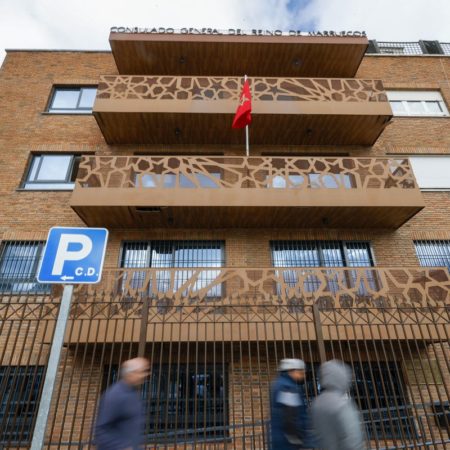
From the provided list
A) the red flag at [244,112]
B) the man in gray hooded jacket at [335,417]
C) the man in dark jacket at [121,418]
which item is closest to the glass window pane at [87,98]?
the red flag at [244,112]

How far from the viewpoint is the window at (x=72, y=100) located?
1291 cm

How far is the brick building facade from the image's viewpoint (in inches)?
313

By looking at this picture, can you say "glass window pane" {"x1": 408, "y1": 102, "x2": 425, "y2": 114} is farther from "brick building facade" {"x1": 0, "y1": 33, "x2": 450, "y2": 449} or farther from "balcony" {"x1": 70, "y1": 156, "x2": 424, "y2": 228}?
"balcony" {"x1": 70, "y1": 156, "x2": 424, "y2": 228}

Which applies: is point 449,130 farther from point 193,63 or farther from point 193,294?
point 193,294

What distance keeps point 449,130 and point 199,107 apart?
31.6ft

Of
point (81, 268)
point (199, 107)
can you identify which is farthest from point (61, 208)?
point (81, 268)

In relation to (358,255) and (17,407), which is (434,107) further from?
(17,407)

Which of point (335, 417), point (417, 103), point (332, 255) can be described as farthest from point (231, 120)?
point (335, 417)

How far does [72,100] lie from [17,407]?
1180 centimetres

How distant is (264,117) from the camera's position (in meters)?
11.4

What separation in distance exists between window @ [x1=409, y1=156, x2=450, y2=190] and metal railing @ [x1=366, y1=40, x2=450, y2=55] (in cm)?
643

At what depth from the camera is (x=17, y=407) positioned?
471 cm

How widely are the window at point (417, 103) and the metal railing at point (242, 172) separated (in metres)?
4.30

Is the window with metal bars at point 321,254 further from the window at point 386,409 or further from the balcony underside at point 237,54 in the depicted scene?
the balcony underside at point 237,54
